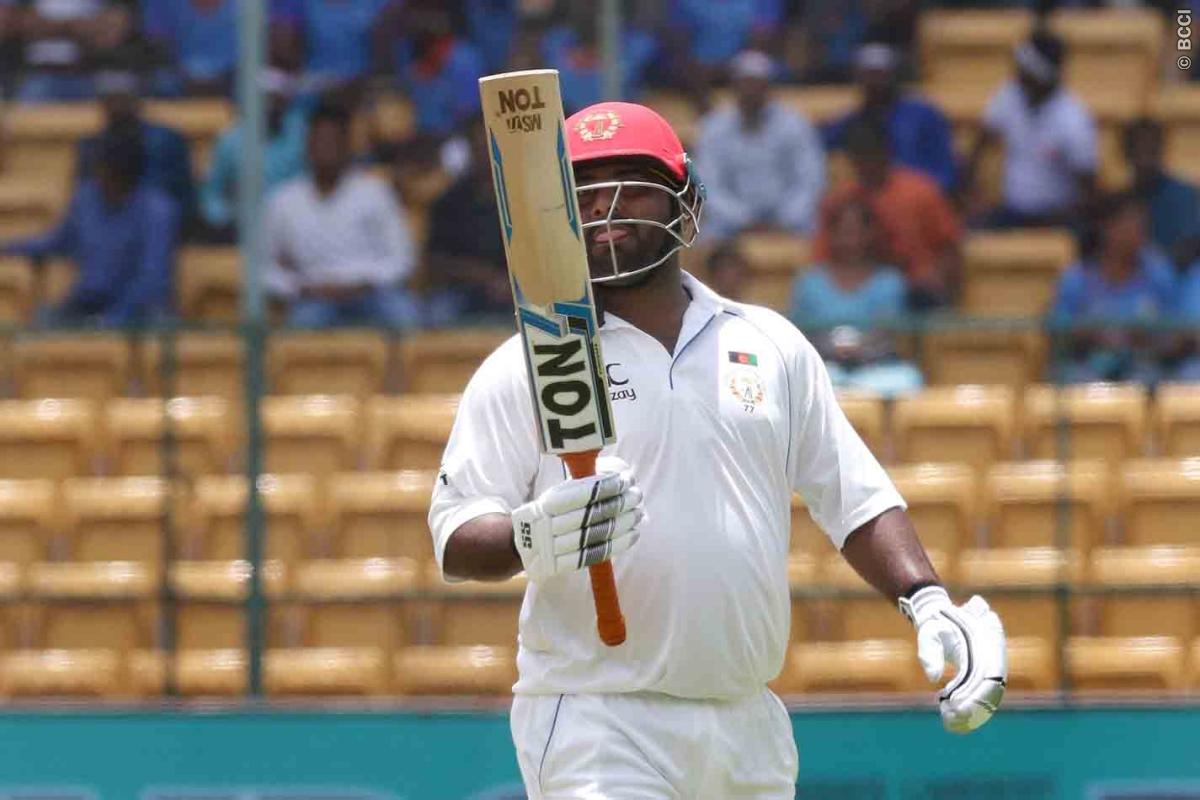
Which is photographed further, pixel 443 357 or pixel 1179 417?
pixel 443 357

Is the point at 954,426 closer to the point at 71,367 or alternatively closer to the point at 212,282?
the point at 71,367

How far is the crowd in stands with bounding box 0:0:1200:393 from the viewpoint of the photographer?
8.16 metres

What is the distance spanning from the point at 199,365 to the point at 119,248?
1617mm

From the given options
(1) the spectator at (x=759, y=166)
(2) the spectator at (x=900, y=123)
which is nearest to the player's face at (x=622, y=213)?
(1) the spectator at (x=759, y=166)

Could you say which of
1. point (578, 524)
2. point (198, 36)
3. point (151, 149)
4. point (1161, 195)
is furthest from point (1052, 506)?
point (198, 36)

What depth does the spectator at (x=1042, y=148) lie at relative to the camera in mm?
8719

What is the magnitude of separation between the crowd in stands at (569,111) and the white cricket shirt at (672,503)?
Answer: 4.13 meters

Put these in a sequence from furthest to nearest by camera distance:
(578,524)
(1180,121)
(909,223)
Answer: (1180,121)
(909,223)
(578,524)

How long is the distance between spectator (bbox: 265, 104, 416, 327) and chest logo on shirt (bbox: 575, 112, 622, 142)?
4325 millimetres

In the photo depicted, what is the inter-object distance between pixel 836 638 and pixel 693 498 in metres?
Result: 3.03

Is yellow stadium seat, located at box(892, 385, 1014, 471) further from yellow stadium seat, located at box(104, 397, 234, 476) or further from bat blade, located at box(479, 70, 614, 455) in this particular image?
bat blade, located at box(479, 70, 614, 455)

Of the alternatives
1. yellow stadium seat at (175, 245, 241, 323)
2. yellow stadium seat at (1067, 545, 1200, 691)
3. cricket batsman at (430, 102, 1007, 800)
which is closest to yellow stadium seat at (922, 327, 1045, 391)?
yellow stadium seat at (1067, 545, 1200, 691)

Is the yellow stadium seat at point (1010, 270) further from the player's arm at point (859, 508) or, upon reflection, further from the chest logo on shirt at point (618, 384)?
the chest logo on shirt at point (618, 384)

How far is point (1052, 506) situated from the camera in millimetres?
6645
